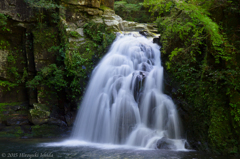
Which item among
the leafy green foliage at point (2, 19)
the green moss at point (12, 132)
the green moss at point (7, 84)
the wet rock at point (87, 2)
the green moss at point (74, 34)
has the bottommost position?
the green moss at point (12, 132)

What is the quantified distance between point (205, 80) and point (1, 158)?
22.0 feet

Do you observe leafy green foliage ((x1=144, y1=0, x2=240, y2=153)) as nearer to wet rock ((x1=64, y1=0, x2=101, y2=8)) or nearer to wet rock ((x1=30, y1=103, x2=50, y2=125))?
wet rock ((x1=30, y1=103, x2=50, y2=125))

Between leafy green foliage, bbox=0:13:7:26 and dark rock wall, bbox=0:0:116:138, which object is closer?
dark rock wall, bbox=0:0:116:138

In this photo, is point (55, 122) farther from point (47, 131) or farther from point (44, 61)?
point (44, 61)

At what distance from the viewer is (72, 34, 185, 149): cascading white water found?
689 centimetres

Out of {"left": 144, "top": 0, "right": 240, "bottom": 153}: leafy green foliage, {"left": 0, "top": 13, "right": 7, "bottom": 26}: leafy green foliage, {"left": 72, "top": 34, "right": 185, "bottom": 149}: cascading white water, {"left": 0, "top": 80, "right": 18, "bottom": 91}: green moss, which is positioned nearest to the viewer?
{"left": 144, "top": 0, "right": 240, "bottom": 153}: leafy green foliage

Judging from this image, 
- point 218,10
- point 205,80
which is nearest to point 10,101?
point 205,80

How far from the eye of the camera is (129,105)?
7.60 meters

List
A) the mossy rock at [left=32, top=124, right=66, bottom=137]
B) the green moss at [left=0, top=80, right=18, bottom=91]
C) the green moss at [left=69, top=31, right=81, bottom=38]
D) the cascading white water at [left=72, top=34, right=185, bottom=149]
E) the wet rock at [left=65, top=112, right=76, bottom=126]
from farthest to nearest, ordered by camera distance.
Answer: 1. the green moss at [left=69, top=31, right=81, bottom=38]
2. the green moss at [left=0, top=80, right=18, bottom=91]
3. the wet rock at [left=65, top=112, right=76, bottom=126]
4. the mossy rock at [left=32, top=124, right=66, bottom=137]
5. the cascading white water at [left=72, top=34, right=185, bottom=149]

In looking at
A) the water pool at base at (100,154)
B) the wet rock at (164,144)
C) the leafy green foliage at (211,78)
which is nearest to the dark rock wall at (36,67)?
the water pool at base at (100,154)

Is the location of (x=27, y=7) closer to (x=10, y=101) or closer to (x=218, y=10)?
(x=10, y=101)

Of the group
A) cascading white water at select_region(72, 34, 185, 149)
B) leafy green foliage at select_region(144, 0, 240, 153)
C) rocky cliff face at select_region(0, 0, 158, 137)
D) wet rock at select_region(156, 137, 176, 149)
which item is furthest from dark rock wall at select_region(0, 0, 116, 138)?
leafy green foliage at select_region(144, 0, 240, 153)

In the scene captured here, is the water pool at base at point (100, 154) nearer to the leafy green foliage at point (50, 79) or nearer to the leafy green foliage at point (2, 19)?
the leafy green foliage at point (50, 79)

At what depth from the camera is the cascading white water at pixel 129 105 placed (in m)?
6.89
